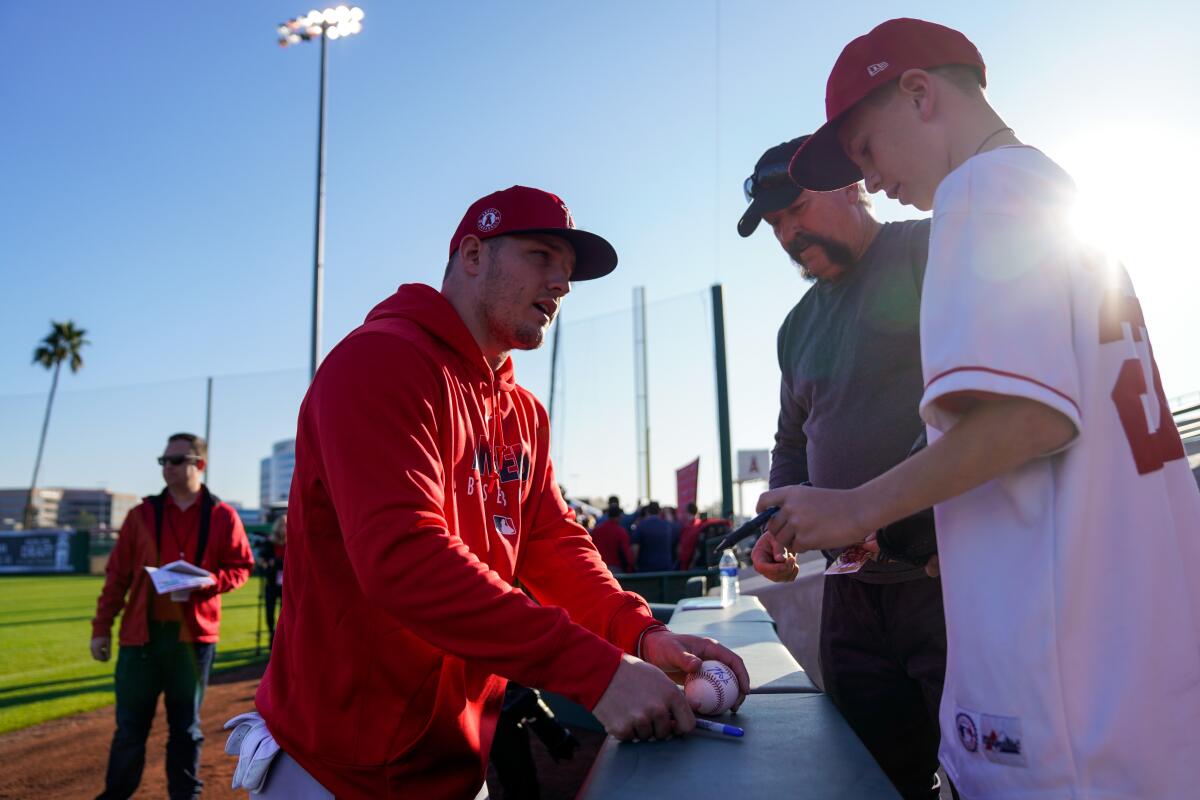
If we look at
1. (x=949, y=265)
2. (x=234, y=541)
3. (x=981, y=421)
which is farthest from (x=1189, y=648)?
(x=234, y=541)

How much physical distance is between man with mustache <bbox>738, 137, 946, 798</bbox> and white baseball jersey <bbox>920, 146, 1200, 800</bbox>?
34.7 inches

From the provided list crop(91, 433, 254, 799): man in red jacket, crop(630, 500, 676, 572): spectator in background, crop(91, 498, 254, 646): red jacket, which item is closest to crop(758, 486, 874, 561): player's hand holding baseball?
crop(91, 433, 254, 799): man in red jacket

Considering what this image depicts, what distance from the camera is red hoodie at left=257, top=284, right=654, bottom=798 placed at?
1.50m

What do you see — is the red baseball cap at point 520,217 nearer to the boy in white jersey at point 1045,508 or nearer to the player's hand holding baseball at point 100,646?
the boy in white jersey at point 1045,508

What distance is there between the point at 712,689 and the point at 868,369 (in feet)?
3.63

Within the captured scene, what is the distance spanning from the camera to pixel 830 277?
103 inches

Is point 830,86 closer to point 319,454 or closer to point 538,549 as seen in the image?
point 319,454

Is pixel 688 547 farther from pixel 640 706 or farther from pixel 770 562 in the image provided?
pixel 640 706

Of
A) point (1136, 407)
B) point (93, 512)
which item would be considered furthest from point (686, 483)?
point (93, 512)

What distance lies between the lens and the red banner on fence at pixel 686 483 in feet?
55.6

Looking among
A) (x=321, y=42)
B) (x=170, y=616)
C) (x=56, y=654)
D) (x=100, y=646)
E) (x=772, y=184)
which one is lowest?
(x=56, y=654)

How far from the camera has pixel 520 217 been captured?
214 centimetres

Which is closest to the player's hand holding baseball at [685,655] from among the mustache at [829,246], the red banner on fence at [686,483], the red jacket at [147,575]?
the mustache at [829,246]

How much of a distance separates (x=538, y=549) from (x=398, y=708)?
0.74 m
